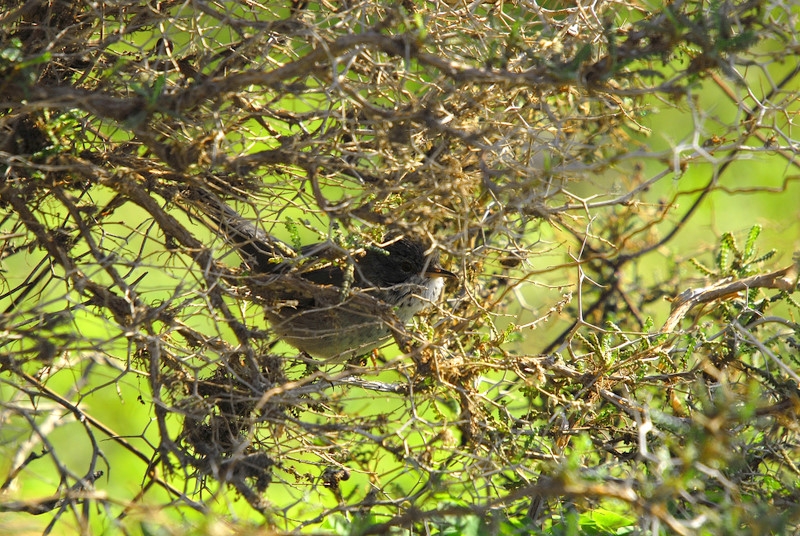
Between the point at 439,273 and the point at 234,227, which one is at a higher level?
the point at 439,273

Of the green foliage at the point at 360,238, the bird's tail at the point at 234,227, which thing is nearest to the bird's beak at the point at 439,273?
the green foliage at the point at 360,238

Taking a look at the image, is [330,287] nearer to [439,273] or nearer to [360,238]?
[360,238]

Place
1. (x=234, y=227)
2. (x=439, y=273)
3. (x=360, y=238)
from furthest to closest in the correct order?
(x=439, y=273) → (x=234, y=227) → (x=360, y=238)

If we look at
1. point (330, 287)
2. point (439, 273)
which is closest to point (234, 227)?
point (330, 287)

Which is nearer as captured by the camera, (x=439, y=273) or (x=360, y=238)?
(x=360, y=238)

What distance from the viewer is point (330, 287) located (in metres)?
2.76

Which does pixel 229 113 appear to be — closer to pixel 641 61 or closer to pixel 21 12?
pixel 21 12

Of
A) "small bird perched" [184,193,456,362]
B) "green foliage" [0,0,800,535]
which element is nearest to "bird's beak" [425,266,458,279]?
"small bird perched" [184,193,456,362]

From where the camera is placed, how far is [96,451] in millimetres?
2430

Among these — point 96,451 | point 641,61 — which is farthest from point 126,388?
point 641,61

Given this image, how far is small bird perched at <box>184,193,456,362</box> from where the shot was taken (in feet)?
8.84

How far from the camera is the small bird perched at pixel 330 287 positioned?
8.84 ft

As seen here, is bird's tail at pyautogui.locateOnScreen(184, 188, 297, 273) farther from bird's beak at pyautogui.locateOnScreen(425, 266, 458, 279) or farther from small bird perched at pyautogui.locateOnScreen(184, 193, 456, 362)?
bird's beak at pyautogui.locateOnScreen(425, 266, 458, 279)

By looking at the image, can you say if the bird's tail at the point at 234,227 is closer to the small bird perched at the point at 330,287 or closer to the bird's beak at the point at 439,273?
the small bird perched at the point at 330,287
